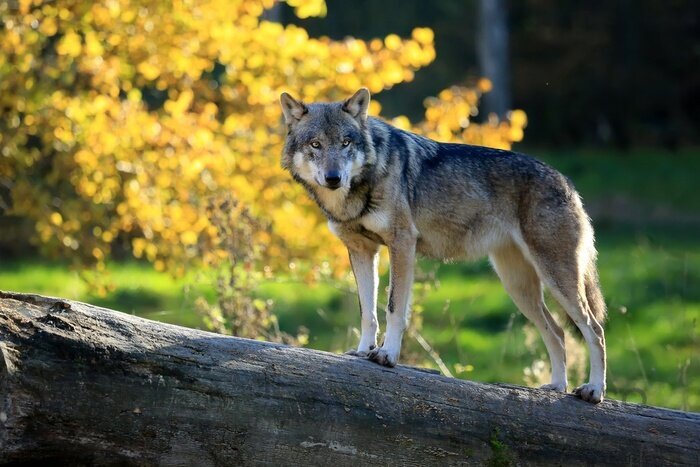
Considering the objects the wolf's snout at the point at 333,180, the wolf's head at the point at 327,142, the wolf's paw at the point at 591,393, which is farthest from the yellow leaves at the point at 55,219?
the wolf's paw at the point at 591,393

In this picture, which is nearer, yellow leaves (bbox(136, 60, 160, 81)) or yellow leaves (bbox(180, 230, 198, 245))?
yellow leaves (bbox(180, 230, 198, 245))

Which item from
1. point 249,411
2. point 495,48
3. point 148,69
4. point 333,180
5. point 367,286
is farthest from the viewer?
point 495,48

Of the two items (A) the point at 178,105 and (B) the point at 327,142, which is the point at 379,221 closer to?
(B) the point at 327,142

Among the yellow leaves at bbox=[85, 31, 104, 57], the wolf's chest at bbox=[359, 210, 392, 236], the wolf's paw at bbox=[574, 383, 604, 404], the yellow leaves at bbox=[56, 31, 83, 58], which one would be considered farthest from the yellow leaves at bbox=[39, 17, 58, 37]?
the wolf's paw at bbox=[574, 383, 604, 404]

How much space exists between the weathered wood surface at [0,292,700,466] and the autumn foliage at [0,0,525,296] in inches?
120

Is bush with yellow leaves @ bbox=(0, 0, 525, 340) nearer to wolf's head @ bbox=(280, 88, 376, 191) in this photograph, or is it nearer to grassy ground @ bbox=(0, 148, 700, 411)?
grassy ground @ bbox=(0, 148, 700, 411)

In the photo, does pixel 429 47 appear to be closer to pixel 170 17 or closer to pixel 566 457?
pixel 170 17

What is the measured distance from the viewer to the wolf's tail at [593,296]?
6.31 m

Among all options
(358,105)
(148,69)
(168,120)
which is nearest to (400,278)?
(358,105)

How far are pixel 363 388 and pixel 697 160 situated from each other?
77.3ft

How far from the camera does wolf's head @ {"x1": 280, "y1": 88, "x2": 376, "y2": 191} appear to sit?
5977 mm

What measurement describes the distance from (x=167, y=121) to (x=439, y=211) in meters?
3.43

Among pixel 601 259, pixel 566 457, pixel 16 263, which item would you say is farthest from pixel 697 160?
pixel 566 457

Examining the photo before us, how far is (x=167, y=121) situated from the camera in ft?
29.0
